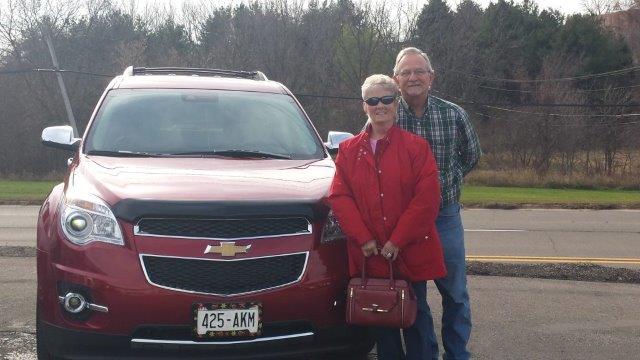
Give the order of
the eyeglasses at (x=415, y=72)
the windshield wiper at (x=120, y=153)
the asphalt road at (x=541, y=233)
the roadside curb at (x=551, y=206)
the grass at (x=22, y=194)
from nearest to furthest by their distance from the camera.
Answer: the eyeglasses at (x=415, y=72)
the windshield wiper at (x=120, y=153)
the asphalt road at (x=541, y=233)
the roadside curb at (x=551, y=206)
the grass at (x=22, y=194)

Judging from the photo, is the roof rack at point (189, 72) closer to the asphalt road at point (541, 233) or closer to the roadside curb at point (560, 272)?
the roadside curb at point (560, 272)

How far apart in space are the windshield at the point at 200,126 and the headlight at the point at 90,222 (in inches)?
34.7

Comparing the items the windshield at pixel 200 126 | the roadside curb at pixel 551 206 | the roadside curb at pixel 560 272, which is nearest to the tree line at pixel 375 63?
the roadside curb at pixel 551 206

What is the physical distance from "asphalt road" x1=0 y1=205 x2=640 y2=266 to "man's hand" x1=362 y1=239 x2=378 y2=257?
565 centimetres

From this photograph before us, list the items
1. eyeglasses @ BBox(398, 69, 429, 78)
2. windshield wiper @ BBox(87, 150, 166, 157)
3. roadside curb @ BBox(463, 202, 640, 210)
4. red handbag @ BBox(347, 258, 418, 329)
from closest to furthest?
red handbag @ BBox(347, 258, 418, 329) < eyeglasses @ BBox(398, 69, 429, 78) < windshield wiper @ BBox(87, 150, 166, 157) < roadside curb @ BBox(463, 202, 640, 210)

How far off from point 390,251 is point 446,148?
33.6 inches

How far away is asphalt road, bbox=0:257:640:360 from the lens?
5102 mm

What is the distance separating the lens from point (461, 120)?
4352mm

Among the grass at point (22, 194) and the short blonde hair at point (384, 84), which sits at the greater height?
the short blonde hair at point (384, 84)

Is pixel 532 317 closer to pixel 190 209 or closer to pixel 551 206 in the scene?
pixel 190 209

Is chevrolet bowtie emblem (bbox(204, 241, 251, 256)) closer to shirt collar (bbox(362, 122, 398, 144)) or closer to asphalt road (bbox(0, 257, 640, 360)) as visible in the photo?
shirt collar (bbox(362, 122, 398, 144))

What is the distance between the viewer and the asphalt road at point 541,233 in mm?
9797

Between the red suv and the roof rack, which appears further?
the roof rack

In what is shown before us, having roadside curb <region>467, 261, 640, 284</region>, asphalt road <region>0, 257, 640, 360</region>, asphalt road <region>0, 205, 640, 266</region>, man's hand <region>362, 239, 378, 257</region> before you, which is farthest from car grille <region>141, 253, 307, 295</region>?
asphalt road <region>0, 205, 640, 266</region>
